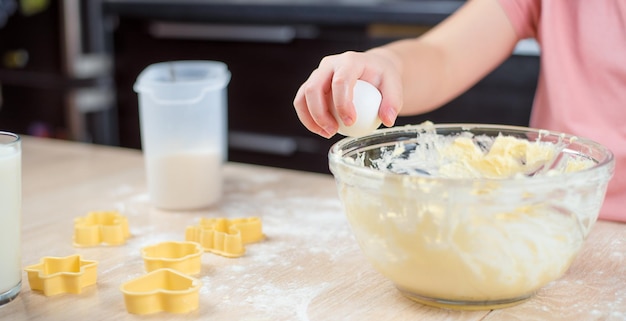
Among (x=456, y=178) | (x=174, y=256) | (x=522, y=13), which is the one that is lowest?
(x=174, y=256)

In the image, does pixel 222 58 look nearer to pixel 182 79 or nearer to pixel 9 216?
pixel 182 79

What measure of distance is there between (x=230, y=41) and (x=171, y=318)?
1.85 m

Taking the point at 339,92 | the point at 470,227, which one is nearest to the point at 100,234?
the point at 339,92

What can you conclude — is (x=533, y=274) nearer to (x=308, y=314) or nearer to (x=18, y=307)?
(x=308, y=314)

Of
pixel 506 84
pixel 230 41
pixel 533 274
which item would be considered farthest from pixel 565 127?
pixel 230 41

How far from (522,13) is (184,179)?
570mm

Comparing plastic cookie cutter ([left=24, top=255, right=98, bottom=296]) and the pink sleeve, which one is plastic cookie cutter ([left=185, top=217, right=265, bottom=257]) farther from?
the pink sleeve

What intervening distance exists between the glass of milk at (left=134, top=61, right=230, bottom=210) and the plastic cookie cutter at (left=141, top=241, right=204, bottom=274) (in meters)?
0.21

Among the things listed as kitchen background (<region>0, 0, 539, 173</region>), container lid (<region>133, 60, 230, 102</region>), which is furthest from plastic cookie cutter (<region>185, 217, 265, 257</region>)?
kitchen background (<region>0, 0, 539, 173</region>)

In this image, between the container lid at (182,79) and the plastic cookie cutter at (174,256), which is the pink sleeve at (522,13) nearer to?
the container lid at (182,79)

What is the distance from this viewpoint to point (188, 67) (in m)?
1.21

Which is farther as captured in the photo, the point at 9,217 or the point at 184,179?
the point at 184,179

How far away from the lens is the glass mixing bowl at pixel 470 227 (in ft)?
2.07

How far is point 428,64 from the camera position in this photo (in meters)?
1.11
